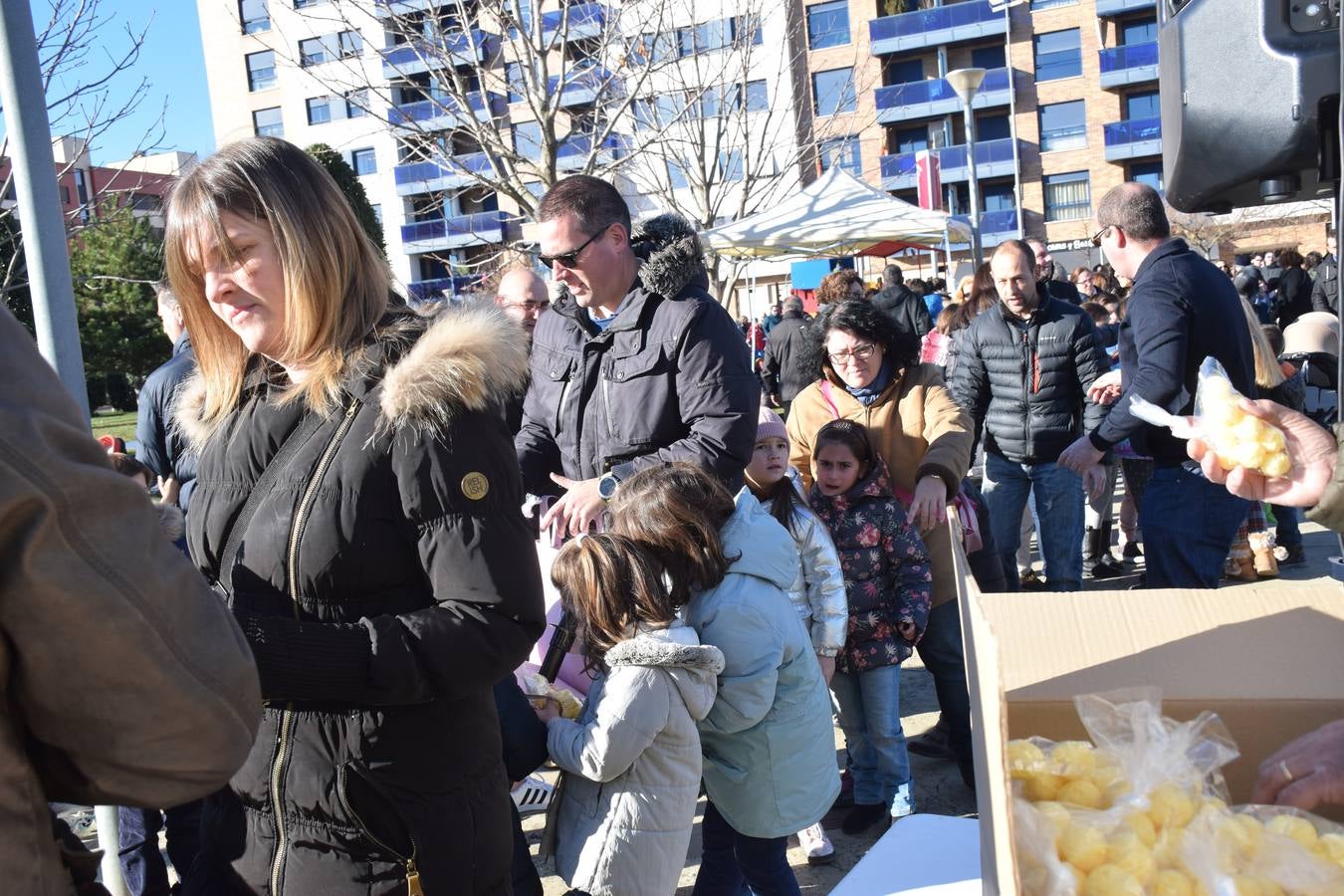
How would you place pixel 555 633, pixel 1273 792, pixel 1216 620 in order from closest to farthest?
pixel 1273 792 < pixel 1216 620 < pixel 555 633

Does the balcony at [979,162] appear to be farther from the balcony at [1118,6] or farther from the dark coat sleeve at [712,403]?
the dark coat sleeve at [712,403]

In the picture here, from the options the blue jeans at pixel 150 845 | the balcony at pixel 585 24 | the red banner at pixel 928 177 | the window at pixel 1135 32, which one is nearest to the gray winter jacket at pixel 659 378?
the blue jeans at pixel 150 845

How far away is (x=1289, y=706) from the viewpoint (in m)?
1.34

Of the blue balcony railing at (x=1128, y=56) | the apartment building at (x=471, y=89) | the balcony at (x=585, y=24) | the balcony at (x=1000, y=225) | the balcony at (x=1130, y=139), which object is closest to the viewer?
the apartment building at (x=471, y=89)

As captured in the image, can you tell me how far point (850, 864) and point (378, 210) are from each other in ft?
143

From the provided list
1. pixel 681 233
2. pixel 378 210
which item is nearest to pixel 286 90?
pixel 378 210

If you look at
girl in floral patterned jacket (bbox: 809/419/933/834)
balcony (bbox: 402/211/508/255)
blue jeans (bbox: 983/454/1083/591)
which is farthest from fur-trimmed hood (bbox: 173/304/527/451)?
balcony (bbox: 402/211/508/255)

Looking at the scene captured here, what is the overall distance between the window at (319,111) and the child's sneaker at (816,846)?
46.5 meters

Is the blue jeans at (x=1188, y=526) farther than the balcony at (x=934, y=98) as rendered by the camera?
No

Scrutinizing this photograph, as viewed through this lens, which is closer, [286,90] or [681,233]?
[681,233]

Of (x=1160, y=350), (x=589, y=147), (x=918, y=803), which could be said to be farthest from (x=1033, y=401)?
(x=589, y=147)

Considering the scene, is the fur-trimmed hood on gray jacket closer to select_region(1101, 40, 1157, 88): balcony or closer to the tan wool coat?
the tan wool coat

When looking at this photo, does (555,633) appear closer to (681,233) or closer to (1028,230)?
(681,233)

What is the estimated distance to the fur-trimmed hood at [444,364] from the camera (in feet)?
5.51
